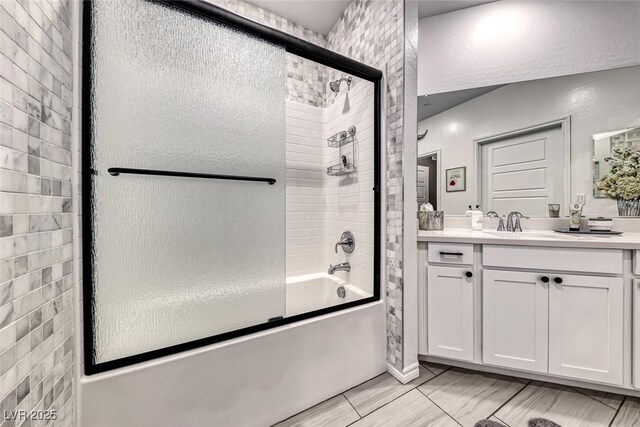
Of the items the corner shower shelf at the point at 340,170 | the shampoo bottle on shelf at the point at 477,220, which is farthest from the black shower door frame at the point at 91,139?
the shampoo bottle on shelf at the point at 477,220

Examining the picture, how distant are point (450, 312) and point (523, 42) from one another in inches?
80.8

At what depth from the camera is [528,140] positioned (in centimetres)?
190

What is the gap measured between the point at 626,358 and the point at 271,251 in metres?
1.85

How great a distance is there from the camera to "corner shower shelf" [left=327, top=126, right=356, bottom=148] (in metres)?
1.99

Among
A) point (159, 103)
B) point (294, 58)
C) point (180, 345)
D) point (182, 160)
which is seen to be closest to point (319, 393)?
point (180, 345)

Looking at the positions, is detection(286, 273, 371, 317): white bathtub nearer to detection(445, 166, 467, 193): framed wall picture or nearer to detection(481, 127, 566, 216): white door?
detection(445, 166, 467, 193): framed wall picture

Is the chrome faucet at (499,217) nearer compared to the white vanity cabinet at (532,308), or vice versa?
the white vanity cabinet at (532,308)

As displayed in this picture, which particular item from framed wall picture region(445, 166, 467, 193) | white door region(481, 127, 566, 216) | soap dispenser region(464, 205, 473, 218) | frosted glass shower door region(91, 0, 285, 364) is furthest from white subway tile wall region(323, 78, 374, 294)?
white door region(481, 127, 566, 216)

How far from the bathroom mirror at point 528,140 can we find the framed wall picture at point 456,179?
0.01 m

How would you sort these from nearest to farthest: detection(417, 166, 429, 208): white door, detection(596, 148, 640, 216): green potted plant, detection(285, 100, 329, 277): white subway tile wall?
detection(596, 148, 640, 216): green potted plant
detection(417, 166, 429, 208): white door
detection(285, 100, 329, 277): white subway tile wall

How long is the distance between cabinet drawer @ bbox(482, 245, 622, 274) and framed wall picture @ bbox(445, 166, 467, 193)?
701 mm

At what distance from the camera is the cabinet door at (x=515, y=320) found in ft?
4.61

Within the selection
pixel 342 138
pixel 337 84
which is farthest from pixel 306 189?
pixel 337 84

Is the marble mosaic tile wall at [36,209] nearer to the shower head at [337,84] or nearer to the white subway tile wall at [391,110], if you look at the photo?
the white subway tile wall at [391,110]
